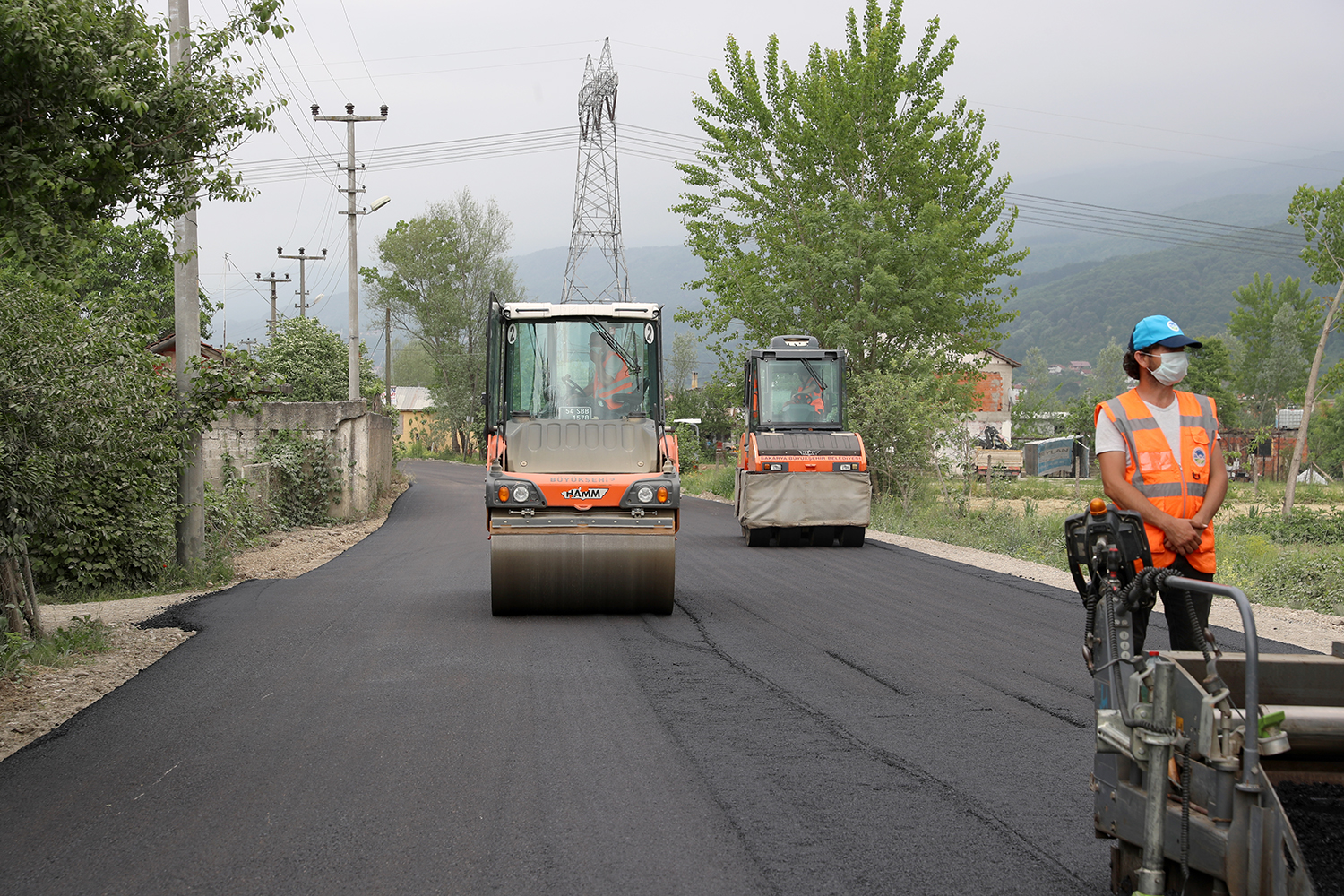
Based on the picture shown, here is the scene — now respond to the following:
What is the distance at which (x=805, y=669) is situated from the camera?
26.1ft

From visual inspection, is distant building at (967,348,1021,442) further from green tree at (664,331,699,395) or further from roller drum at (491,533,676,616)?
roller drum at (491,533,676,616)

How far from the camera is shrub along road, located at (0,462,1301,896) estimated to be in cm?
430

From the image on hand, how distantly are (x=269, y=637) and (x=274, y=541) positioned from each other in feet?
31.9

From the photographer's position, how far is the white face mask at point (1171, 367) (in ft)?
15.1

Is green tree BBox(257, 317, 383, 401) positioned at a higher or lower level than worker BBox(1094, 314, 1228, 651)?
higher

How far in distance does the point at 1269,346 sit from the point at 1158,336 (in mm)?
91135

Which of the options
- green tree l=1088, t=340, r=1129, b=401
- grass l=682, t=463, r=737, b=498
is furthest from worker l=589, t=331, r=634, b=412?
green tree l=1088, t=340, r=1129, b=401

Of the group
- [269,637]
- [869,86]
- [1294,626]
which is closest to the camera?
[269,637]

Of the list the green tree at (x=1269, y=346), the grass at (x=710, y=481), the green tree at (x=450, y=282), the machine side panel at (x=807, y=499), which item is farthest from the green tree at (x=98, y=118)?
the green tree at (x=1269, y=346)

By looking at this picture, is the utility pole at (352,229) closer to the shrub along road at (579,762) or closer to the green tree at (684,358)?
the shrub along road at (579,762)

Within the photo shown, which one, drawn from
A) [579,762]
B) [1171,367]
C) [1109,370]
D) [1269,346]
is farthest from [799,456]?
[1109,370]

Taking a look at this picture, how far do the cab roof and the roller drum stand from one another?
238cm

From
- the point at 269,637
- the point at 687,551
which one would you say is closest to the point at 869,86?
the point at 687,551

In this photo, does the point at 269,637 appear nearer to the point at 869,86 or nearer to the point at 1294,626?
the point at 1294,626
